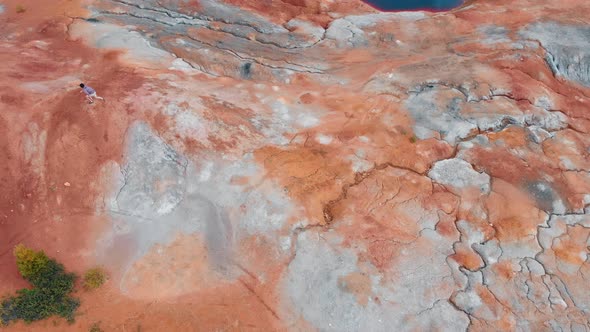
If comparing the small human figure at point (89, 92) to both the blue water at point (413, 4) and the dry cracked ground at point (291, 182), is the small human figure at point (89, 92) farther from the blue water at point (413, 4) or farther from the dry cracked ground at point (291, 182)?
the blue water at point (413, 4)

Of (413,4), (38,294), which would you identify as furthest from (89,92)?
(413,4)

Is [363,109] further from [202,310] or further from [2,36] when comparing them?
[2,36]

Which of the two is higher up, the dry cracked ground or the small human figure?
the small human figure

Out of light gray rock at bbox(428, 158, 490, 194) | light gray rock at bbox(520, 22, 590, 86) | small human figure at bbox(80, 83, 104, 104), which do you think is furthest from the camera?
light gray rock at bbox(520, 22, 590, 86)

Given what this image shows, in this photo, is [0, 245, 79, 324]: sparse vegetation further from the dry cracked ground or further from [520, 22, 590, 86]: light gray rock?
[520, 22, 590, 86]: light gray rock

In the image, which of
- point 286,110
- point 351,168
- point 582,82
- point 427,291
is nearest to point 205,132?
point 286,110

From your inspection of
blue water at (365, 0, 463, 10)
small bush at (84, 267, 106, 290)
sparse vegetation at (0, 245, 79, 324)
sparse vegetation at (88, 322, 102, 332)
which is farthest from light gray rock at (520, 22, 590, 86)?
sparse vegetation at (0, 245, 79, 324)

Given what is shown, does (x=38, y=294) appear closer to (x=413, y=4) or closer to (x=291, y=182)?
(x=291, y=182)
